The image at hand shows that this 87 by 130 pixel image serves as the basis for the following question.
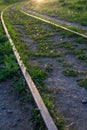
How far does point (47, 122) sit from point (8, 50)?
5.80 metres

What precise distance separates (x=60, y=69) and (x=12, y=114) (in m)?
2.94

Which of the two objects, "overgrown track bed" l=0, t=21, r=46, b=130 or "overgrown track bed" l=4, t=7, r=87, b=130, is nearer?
"overgrown track bed" l=0, t=21, r=46, b=130

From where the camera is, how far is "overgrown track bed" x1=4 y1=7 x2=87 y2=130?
6230 mm

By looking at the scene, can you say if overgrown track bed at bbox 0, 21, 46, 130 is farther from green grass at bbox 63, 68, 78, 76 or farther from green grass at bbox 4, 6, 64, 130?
green grass at bbox 63, 68, 78, 76

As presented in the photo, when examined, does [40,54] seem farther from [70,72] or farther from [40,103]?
[40,103]

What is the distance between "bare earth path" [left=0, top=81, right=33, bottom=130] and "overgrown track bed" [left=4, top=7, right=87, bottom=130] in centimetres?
49

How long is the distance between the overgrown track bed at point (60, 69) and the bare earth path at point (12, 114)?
49 centimetres

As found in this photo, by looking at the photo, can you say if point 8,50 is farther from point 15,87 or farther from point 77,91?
point 77,91

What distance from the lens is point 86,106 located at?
6.35 metres

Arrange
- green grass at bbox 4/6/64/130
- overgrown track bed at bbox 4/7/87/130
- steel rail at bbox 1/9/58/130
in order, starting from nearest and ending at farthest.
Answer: steel rail at bbox 1/9/58/130
overgrown track bed at bbox 4/7/87/130
green grass at bbox 4/6/64/130

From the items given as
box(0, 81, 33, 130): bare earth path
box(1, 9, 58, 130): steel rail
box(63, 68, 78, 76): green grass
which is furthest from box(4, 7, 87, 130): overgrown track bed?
box(0, 81, 33, 130): bare earth path

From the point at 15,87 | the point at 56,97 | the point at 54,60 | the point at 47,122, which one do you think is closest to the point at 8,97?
the point at 15,87

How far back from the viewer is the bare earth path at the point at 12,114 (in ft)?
19.0

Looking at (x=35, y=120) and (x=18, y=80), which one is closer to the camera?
(x=35, y=120)
